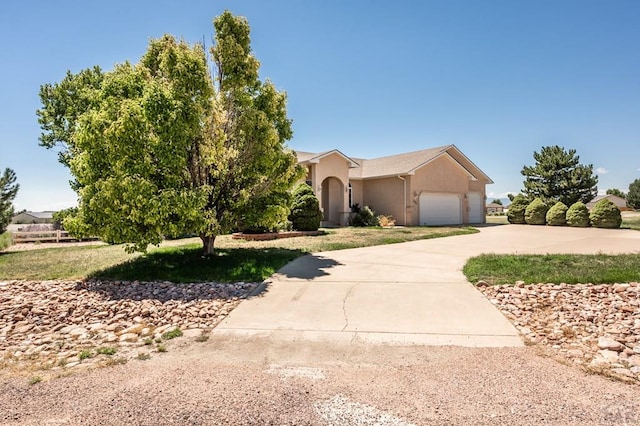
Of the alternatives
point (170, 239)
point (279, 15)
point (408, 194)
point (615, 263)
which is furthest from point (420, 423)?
point (408, 194)

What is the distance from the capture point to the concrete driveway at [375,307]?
504 cm

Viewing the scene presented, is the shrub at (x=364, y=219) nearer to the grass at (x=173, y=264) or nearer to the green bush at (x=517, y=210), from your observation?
the grass at (x=173, y=264)

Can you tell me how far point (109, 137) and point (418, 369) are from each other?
24.9 ft

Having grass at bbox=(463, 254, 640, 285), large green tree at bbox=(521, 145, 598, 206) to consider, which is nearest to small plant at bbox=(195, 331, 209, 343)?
grass at bbox=(463, 254, 640, 285)

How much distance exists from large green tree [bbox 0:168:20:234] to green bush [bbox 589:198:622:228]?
3150 centimetres

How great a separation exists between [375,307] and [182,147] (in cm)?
573

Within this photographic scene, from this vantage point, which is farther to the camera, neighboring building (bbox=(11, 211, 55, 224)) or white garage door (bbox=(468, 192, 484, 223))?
neighboring building (bbox=(11, 211, 55, 224))

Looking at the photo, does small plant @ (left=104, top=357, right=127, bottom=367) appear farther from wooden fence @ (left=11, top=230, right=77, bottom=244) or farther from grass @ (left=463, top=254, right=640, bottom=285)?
wooden fence @ (left=11, top=230, right=77, bottom=244)

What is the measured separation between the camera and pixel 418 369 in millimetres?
3969

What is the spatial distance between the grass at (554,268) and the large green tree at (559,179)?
2385cm

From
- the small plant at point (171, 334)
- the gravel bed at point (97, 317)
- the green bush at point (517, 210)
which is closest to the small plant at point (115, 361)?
the gravel bed at point (97, 317)

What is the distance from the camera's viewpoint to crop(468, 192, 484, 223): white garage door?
2858cm

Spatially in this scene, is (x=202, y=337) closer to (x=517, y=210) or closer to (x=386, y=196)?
(x=386, y=196)

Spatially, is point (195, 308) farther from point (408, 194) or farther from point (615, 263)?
point (408, 194)
